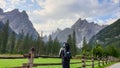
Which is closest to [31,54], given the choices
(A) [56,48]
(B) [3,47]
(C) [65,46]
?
(C) [65,46]

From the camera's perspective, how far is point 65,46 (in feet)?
48.0

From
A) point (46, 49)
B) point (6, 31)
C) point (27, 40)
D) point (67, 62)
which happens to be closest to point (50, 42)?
point (46, 49)

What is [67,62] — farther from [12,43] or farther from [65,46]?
[12,43]

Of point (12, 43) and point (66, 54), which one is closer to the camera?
point (66, 54)

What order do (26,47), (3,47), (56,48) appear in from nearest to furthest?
(3,47) < (26,47) < (56,48)

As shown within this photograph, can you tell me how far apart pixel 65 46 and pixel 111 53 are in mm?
145042

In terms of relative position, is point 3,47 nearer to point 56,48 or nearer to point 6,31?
point 6,31

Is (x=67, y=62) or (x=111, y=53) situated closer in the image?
(x=67, y=62)

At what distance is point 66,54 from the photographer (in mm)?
14789

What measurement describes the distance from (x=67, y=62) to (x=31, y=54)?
5.41 meters

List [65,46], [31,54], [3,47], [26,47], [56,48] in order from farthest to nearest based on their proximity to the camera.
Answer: [56,48]
[26,47]
[3,47]
[65,46]
[31,54]

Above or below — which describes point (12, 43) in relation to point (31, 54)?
above

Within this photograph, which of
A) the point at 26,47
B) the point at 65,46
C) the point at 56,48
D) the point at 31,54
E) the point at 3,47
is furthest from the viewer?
the point at 56,48

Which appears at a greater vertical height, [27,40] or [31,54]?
[27,40]
